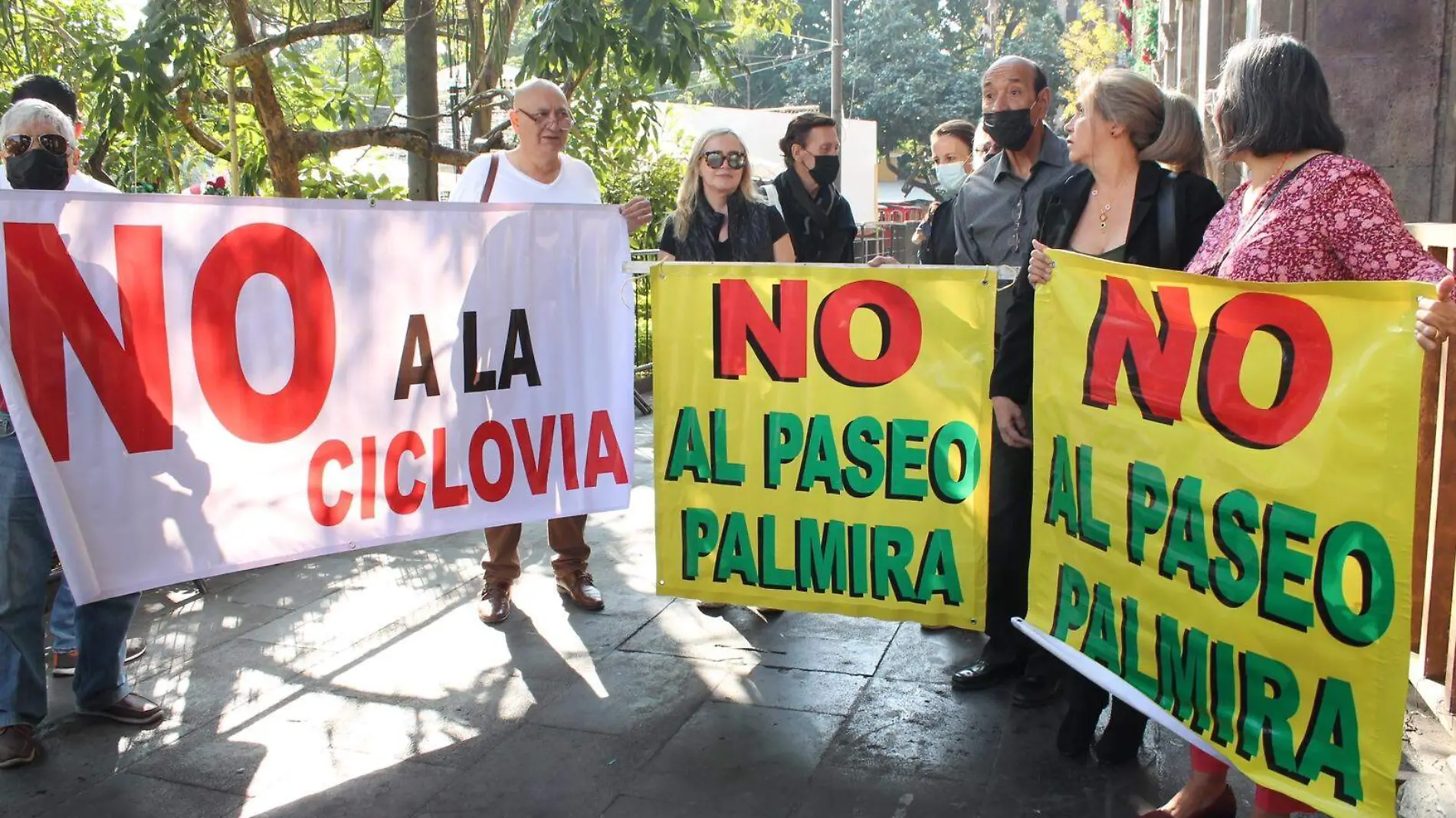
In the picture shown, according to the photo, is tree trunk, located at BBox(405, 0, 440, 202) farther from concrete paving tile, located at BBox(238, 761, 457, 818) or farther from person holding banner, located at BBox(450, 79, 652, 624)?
concrete paving tile, located at BBox(238, 761, 457, 818)

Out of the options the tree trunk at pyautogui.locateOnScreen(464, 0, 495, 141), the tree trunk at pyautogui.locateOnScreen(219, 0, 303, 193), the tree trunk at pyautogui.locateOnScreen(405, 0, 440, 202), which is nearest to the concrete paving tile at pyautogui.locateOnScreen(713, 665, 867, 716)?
the tree trunk at pyautogui.locateOnScreen(219, 0, 303, 193)

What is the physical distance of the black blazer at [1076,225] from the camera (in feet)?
11.8

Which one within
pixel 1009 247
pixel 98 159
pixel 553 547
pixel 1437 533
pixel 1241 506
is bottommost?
pixel 553 547

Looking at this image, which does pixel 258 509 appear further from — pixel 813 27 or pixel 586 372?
pixel 813 27

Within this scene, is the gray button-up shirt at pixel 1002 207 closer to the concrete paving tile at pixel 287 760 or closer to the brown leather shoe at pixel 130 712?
the concrete paving tile at pixel 287 760

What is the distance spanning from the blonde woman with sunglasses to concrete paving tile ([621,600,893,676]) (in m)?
1.57

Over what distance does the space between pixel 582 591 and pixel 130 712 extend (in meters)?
1.88

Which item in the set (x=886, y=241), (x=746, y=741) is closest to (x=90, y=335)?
(x=746, y=741)

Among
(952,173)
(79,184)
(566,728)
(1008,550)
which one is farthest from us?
(952,173)

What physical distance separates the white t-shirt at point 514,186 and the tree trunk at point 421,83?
8.56 ft

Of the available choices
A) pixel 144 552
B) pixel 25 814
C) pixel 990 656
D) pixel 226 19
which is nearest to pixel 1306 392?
pixel 990 656

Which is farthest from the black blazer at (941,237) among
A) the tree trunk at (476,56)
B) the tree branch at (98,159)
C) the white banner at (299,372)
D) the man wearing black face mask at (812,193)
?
the tree branch at (98,159)

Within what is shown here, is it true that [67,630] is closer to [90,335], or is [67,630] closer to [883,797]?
[90,335]

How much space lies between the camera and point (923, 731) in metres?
3.96
